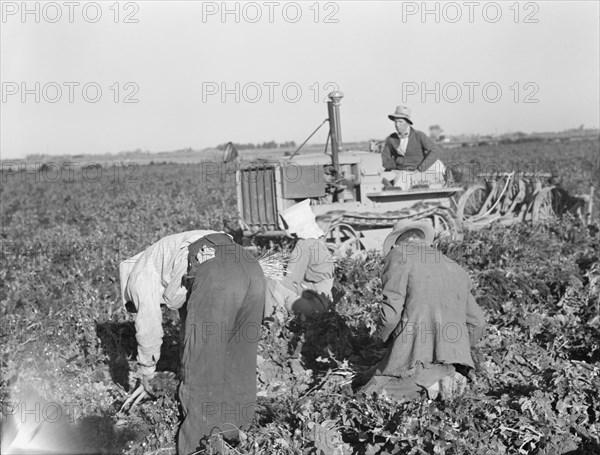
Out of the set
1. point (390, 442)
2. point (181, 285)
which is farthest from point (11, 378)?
point (390, 442)

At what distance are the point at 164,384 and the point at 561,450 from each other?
251cm

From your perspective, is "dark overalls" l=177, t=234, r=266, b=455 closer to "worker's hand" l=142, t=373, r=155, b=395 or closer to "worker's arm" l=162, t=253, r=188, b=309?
"worker's arm" l=162, t=253, r=188, b=309

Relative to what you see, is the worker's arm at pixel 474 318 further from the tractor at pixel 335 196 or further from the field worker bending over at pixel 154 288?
the tractor at pixel 335 196

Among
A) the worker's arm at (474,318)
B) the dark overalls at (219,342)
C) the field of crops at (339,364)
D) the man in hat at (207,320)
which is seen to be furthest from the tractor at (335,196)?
the dark overalls at (219,342)

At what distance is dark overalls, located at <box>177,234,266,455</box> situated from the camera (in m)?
4.33

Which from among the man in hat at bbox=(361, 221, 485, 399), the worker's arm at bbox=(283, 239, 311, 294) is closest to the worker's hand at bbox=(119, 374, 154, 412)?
the man in hat at bbox=(361, 221, 485, 399)

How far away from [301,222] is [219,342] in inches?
98.3

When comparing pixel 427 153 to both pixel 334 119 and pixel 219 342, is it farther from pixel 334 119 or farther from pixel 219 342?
pixel 219 342

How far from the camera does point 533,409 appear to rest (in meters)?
4.39

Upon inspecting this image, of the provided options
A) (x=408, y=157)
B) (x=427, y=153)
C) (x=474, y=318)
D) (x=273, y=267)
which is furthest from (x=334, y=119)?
(x=474, y=318)

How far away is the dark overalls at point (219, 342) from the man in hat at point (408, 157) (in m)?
5.69

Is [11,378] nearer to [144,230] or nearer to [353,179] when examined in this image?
[353,179]

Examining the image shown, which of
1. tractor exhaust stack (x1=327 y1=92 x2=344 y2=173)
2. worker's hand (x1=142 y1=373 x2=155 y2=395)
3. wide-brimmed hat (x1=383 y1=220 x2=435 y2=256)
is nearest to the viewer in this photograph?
worker's hand (x1=142 y1=373 x2=155 y2=395)

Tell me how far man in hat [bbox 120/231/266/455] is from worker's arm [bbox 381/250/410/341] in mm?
779
